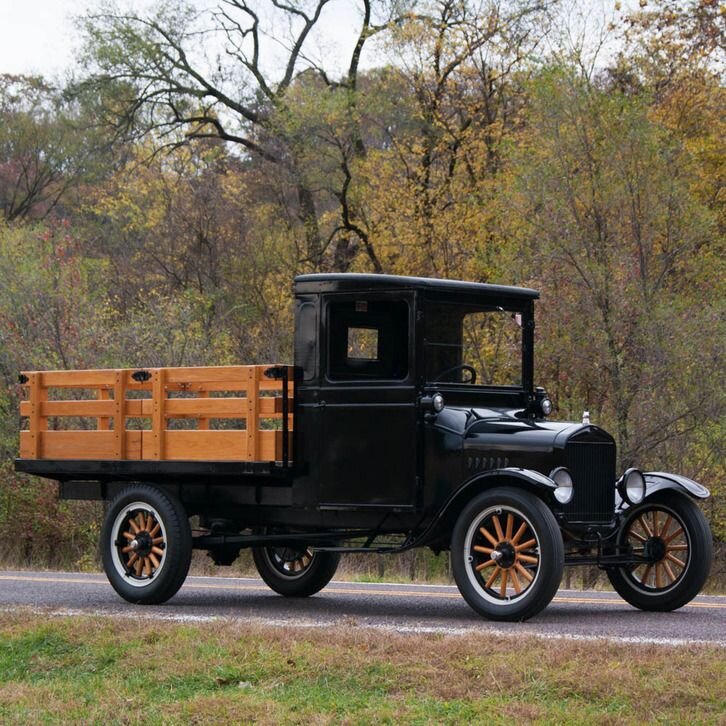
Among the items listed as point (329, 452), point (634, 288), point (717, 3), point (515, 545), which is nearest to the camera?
point (515, 545)

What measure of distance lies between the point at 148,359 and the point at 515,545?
13886 mm

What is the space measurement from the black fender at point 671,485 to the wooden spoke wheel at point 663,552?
6 centimetres

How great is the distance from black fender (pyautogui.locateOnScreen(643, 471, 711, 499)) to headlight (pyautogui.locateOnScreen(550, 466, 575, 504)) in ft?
2.98

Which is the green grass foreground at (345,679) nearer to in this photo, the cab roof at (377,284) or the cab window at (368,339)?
the cab window at (368,339)

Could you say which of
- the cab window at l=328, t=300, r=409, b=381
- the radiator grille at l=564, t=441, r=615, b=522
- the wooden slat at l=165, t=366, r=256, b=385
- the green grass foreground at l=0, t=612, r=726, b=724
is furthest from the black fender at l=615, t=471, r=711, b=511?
the wooden slat at l=165, t=366, r=256, b=385

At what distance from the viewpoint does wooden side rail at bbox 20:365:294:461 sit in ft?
37.0

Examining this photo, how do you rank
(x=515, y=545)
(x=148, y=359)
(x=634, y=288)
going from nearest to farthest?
1. (x=515, y=545)
2. (x=634, y=288)
3. (x=148, y=359)

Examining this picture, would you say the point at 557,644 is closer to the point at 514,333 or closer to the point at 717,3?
the point at 514,333

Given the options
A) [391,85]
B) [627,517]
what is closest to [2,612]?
[627,517]

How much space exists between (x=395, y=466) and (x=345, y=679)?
3525mm

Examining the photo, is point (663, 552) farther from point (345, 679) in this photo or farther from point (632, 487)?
point (345, 679)

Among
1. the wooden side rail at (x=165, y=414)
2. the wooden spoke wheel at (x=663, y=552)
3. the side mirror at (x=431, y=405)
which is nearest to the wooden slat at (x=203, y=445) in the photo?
the wooden side rail at (x=165, y=414)

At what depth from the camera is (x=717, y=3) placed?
31547 millimetres

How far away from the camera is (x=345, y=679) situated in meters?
7.50
